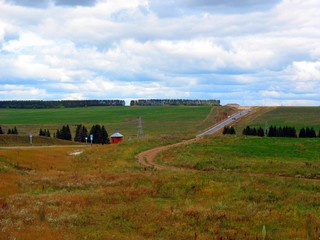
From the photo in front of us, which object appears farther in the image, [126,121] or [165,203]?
[126,121]

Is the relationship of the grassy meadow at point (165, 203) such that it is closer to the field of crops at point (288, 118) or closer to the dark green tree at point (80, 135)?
the dark green tree at point (80, 135)

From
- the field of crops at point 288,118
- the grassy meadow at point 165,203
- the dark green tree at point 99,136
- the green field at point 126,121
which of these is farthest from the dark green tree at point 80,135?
the grassy meadow at point 165,203

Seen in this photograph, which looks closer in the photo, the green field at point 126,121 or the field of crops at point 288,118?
the field of crops at point 288,118

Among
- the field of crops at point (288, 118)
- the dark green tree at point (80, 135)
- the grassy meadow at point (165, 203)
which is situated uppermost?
the field of crops at point (288, 118)

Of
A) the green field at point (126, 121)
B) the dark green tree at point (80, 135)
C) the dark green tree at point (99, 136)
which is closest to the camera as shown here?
the dark green tree at point (99, 136)

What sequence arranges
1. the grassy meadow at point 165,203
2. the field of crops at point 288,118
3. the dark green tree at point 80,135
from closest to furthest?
1. the grassy meadow at point 165,203
2. the dark green tree at point 80,135
3. the field of crops at point 288,118

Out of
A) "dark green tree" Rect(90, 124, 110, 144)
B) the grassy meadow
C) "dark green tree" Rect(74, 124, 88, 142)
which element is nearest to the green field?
"dark green tree" Rect(74, 124, 88, 142)

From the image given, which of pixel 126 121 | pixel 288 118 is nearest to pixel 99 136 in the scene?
pixel 126 121

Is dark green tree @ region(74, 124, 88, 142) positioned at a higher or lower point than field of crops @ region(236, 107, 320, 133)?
lower

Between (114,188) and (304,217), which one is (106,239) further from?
(114,188)

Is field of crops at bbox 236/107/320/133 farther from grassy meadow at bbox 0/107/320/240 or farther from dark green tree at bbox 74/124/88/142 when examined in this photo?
grassy meadow at bbox 0/107/320/240

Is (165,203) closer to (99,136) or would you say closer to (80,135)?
(99,136)

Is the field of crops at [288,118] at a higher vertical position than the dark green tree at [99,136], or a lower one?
higher

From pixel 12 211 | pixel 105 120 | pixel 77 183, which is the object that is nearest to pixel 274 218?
pixel 12 211
